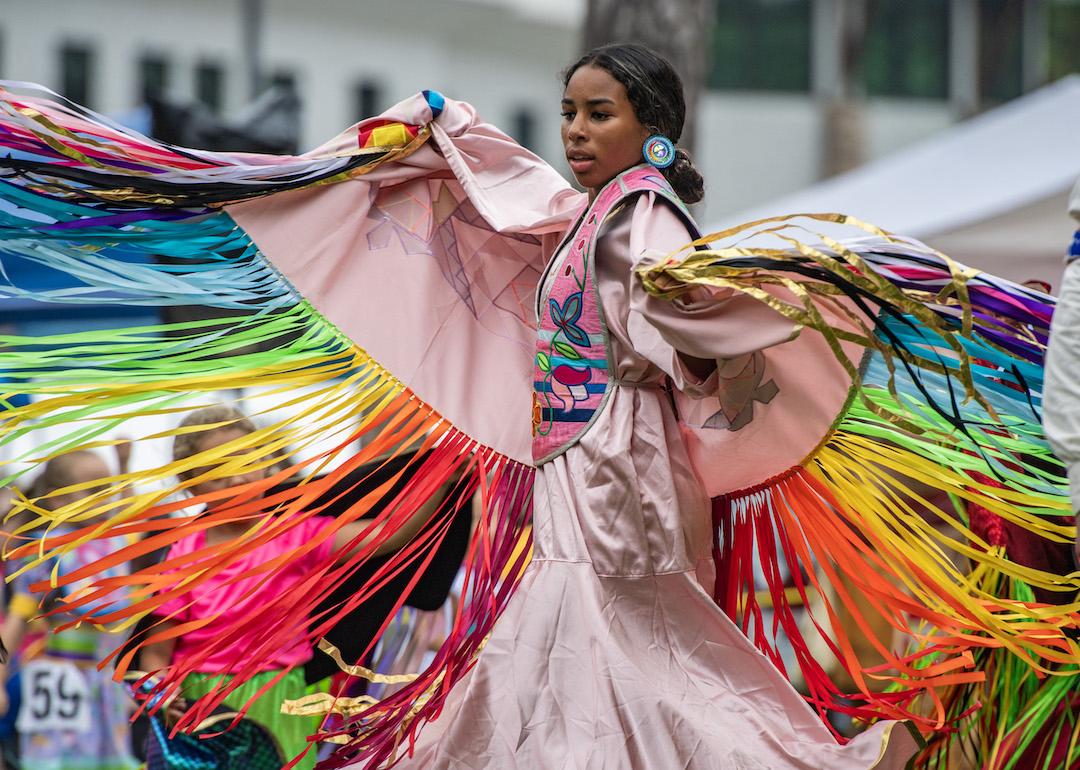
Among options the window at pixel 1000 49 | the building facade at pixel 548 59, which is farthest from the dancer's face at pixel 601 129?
the window at pixel 1000 49

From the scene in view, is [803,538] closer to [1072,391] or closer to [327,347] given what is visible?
[1072,391]

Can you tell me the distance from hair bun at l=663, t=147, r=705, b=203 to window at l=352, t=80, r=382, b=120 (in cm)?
1741

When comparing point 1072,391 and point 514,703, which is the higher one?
point 1072,391

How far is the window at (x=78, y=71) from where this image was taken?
18.3 metres

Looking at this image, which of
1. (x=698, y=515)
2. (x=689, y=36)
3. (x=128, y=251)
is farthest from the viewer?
(x=689, y=36)

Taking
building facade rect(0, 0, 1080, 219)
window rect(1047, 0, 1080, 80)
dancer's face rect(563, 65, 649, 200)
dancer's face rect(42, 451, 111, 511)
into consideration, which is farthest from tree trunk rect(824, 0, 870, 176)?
dancer's face rect(563, 65, 649, 200)

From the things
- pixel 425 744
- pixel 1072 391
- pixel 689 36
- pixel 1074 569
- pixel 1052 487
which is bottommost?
pixel 425 744

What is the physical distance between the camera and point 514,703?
3004mm

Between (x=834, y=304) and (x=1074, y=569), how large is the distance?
1068mm

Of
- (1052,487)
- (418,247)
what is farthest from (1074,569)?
(418,247)

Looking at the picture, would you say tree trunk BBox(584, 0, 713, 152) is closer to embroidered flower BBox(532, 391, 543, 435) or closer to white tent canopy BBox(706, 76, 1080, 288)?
white tent canopy BBox(706, 76, 1080, 288)

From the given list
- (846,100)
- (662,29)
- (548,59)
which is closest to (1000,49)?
(846,100)

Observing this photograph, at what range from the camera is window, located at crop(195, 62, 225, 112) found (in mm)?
19188

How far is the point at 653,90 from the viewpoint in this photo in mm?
3199
